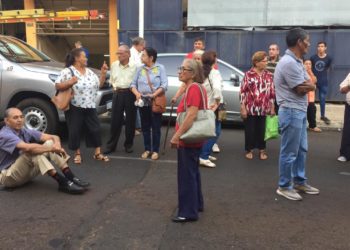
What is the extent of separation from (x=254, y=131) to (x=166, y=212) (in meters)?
2.74

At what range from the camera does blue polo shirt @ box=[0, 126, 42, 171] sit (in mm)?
4910

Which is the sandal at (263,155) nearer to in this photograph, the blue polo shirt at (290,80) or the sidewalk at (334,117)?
the blue polo shirt at (290,80)

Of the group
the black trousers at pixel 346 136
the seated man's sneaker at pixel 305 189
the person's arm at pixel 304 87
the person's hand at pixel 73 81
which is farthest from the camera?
the black trousers at pixel 346 136

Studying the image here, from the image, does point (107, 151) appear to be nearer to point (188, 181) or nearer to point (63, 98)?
point (63, 98)

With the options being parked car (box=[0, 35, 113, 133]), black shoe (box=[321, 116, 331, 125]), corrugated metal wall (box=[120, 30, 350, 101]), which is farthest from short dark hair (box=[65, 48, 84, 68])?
corrugated metal wall (box=[120, 30, 350, 101])

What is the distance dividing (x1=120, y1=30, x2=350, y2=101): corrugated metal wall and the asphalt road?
22.3 feet

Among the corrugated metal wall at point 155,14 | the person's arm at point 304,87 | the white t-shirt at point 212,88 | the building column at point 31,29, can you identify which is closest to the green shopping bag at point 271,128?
the white t-shirt at point 212,88

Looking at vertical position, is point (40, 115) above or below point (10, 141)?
below

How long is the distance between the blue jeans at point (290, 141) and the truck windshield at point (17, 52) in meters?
4.81

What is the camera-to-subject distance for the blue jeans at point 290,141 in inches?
187

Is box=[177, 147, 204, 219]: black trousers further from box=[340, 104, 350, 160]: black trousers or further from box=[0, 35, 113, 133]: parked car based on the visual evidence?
box=[0, 35, 113, 133]: parked car

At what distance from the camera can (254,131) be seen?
6.82 metres

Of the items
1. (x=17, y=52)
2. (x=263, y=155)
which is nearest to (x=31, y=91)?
(x=17, y=52)

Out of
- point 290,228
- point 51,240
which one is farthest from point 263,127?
point 51,240
